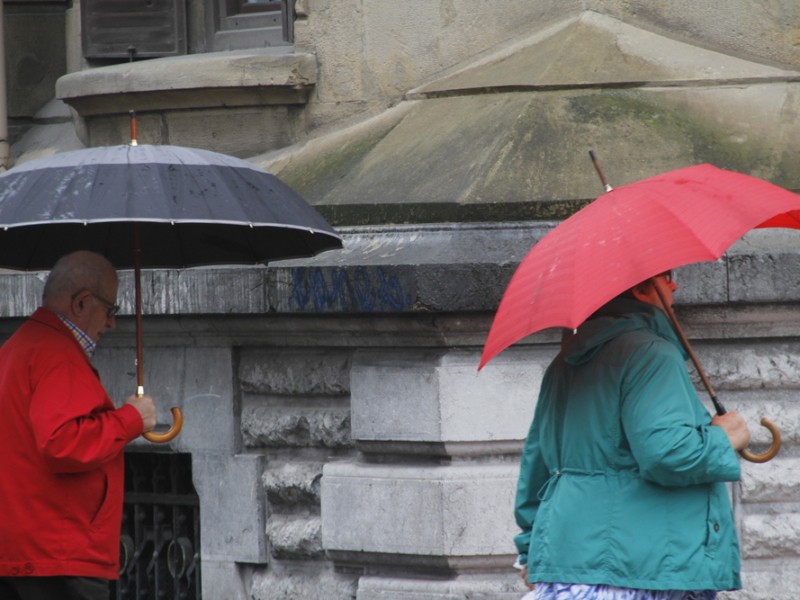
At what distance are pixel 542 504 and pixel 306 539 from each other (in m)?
2.29

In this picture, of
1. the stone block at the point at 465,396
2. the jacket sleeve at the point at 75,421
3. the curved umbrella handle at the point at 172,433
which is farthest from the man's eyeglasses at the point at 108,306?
the stone block at the point at 465,396

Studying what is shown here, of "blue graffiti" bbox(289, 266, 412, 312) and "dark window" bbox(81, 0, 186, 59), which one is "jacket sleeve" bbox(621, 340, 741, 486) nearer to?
"blue graffiti" bbox(289, 266, 412, 312)

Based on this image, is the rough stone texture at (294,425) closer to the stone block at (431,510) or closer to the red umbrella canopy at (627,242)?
the stone block at (431,510)

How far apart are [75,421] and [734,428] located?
184cm

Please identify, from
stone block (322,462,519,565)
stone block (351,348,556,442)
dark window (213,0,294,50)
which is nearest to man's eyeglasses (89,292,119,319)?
stone block (351,348,556,442)

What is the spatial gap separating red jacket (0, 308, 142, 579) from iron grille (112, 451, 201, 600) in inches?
73.7

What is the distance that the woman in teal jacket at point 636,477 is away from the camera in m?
3.55

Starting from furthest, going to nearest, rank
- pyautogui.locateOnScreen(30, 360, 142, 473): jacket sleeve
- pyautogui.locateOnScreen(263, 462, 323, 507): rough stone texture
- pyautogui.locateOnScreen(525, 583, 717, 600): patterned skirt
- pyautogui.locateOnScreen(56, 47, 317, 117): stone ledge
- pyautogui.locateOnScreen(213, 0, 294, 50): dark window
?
pyautogui.locateOnScreen(213, 0, 294, 50): dark window
pyautogui.locateOnScreen(56, 47, 317, 117): stone ledge
pyautogui.locateOnScreen(263, 462, 323, 507): rough stone texture
pyautogui.locateOnScreen(30, 360, 142, 473): jacket sleeve
pyautogui.locateOnScreen(525, 583, 717, 600): patterned skirt

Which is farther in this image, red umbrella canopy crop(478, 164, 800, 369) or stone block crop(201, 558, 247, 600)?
stone block crop(201, 558, 247, 600)

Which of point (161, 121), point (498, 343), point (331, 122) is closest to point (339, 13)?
point (331, 122)

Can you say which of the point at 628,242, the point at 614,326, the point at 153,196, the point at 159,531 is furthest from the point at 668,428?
the point at 159,531

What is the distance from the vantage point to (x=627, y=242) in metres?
3.56

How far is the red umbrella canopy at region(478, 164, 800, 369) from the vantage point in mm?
3496

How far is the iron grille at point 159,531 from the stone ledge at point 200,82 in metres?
1.60
